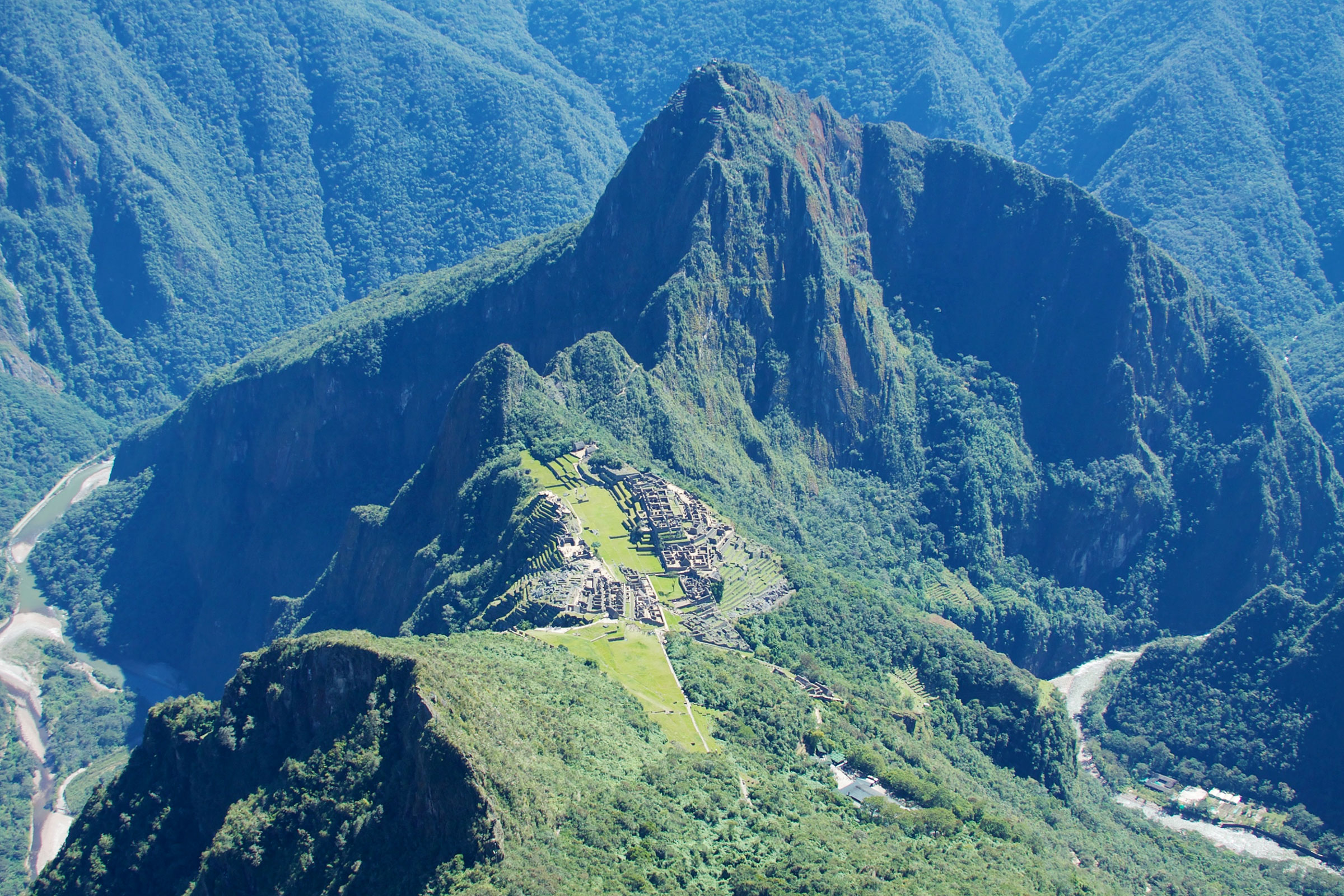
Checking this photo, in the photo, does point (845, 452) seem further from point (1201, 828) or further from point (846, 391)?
point (1201, 828)

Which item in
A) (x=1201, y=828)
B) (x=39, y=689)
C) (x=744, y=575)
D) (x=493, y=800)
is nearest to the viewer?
(x=493, y=800)

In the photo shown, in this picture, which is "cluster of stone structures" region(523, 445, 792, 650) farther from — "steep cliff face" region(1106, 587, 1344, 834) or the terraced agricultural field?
"steep cliff face" region(1106, 587, 1344, 834)

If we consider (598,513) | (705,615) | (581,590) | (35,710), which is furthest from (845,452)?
(35,710)

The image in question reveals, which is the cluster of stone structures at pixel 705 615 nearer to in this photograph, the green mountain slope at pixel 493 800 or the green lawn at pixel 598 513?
the green lawn at pixel 598 513

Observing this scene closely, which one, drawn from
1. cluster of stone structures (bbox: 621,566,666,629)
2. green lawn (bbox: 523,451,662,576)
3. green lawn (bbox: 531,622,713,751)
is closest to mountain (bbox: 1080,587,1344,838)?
green lawn (bbox: 523,451,662,576)

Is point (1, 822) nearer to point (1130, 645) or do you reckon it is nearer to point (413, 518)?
point (413, 518)

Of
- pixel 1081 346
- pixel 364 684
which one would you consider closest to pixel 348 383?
pixel 1081 346
